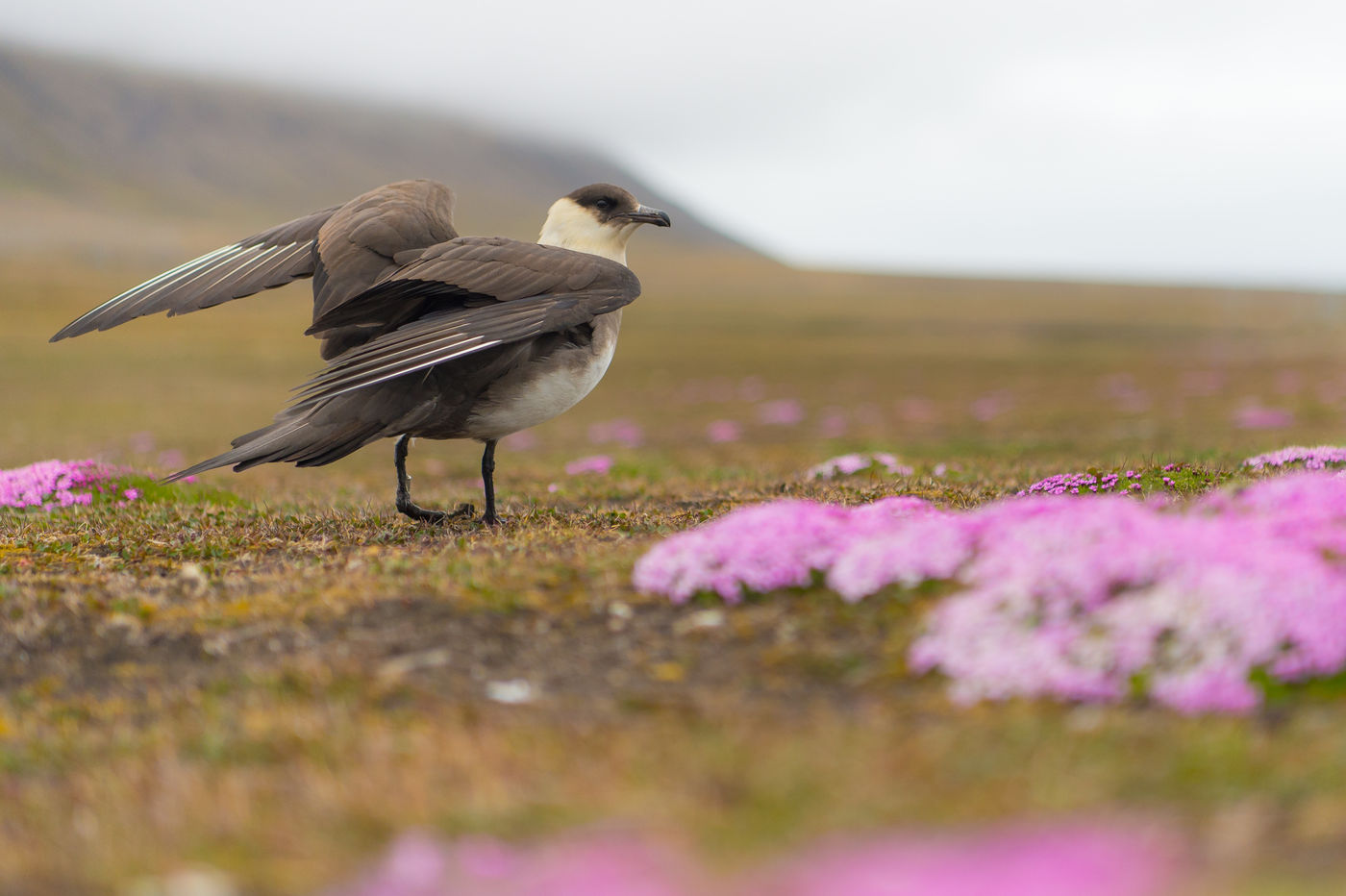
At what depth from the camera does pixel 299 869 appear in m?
3.82

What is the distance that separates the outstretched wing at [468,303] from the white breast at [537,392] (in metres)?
0.41

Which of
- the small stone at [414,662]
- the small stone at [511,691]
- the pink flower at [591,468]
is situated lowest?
the pink flower at [591,468]

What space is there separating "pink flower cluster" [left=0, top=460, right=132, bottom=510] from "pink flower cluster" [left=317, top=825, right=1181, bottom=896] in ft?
28.8

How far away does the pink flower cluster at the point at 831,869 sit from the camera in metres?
3.37

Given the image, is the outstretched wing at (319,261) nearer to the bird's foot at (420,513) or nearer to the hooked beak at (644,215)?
the bird's foot at (420,513)

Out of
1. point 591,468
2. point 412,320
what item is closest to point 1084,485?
point 412,320

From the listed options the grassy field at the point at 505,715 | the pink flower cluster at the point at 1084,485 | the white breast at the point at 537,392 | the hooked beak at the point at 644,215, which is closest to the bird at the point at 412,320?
the white breast at the point at 537,392

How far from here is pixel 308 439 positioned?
8.23m

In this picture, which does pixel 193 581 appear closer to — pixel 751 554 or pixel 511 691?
pixel 511 691

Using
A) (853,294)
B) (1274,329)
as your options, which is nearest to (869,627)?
(1274,329)

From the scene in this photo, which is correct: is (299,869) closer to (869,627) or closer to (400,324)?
(869,627)

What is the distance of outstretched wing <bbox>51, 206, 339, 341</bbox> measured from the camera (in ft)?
30.5

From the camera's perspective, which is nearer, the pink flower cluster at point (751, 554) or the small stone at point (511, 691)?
the small stone at point (511, 691)

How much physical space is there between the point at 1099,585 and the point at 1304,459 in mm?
6961
